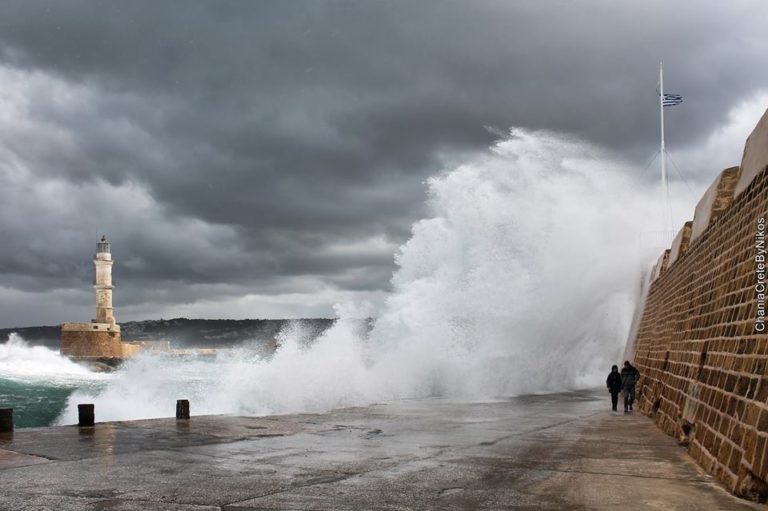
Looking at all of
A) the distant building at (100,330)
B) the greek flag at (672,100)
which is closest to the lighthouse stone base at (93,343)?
the distant building at (100,330)

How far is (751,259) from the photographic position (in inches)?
246

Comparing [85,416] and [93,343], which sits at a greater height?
[85,416]

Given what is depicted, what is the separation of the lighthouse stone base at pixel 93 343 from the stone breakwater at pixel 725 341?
59.3 m

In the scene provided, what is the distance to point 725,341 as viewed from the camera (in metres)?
6.58

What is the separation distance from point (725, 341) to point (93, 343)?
6411cm

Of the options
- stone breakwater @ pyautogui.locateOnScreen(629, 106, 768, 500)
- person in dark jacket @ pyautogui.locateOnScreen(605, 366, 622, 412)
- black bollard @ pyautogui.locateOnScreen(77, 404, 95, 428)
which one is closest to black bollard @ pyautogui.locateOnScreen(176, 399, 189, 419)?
black bollard @ pyautogui.locateOnScreen(77, 404, 95, 428)

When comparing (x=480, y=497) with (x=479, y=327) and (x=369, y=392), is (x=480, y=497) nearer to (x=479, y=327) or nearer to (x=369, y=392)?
(x=369, y=392)

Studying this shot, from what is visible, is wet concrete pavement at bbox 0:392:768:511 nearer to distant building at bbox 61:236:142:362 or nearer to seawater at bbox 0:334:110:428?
seawater at bbox 0:334:110:428

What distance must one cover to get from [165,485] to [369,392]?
40.3ft

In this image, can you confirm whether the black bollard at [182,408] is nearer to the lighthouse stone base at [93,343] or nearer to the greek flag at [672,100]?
the greek flag at [672,100]

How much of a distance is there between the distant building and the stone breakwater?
57668 mm

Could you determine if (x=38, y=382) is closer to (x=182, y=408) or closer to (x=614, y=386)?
(x=182, y=408)

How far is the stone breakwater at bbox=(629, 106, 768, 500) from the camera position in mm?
5266

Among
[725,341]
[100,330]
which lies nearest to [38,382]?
[100,330]
